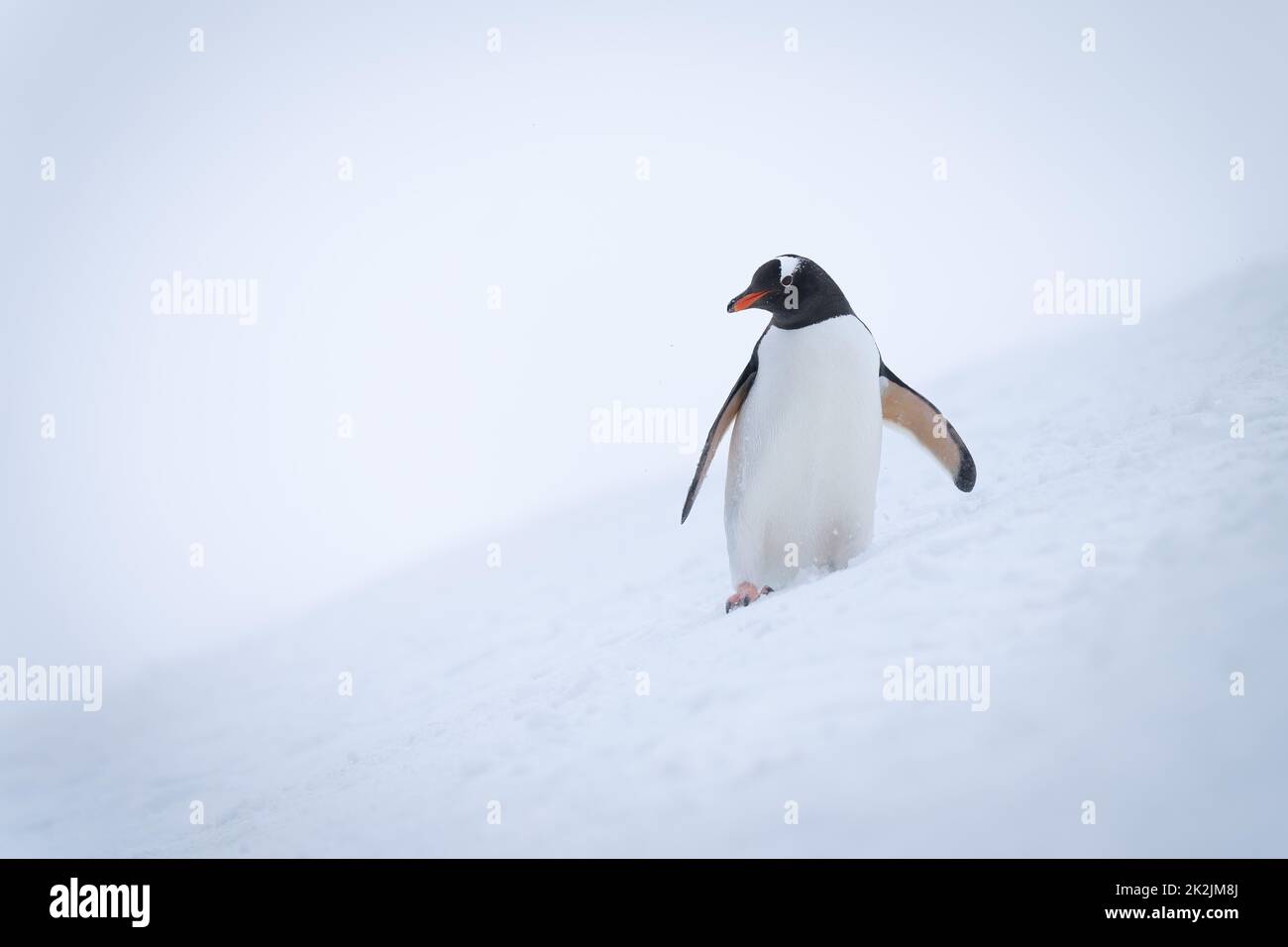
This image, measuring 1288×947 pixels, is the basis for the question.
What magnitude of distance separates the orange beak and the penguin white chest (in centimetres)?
20

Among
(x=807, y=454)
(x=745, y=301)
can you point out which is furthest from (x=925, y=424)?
(x=745, y=301)

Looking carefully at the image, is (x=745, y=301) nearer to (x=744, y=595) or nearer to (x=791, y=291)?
(x=791, y=291)

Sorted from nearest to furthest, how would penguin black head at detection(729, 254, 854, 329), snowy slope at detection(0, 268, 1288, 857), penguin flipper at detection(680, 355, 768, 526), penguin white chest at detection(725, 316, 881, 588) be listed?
snowy slope at detection(0, 268, 1288, 857)
penguin white chest at detection(725, 316, 881, 588)
penguin black head at detection(729, 254, 854, 329)
penguin flipper at detection(680, 355, 768, 526)

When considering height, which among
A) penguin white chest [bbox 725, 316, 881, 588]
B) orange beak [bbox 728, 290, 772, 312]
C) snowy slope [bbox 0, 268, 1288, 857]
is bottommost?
snowy slope [bbox 0, 268, 1288, 857]

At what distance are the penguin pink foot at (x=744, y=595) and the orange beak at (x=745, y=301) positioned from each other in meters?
1.22

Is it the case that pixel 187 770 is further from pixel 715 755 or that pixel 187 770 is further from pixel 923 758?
pixel 923 758

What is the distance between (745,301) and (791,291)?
230 mm

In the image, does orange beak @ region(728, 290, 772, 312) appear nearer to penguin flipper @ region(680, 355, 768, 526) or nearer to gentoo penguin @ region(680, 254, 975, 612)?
gentoo penguin @ region(680, 254, 975, 612)

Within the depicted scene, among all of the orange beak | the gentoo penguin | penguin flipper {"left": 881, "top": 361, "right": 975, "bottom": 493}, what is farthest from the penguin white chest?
penguin flipper {"left": 881, "top": 361, "right": 975, "bottom": 493}

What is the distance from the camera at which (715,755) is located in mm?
2258

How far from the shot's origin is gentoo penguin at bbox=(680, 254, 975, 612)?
3.88 metres

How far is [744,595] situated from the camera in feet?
13.1

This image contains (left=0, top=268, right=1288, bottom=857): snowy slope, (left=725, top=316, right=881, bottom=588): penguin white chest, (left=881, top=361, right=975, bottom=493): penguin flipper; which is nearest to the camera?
(left=0, top=268, right=1288, bottom=857): snowy slope

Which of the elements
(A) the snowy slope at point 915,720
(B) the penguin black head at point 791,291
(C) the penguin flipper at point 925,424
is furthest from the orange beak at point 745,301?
(A) the snowy slope at point 915,720
